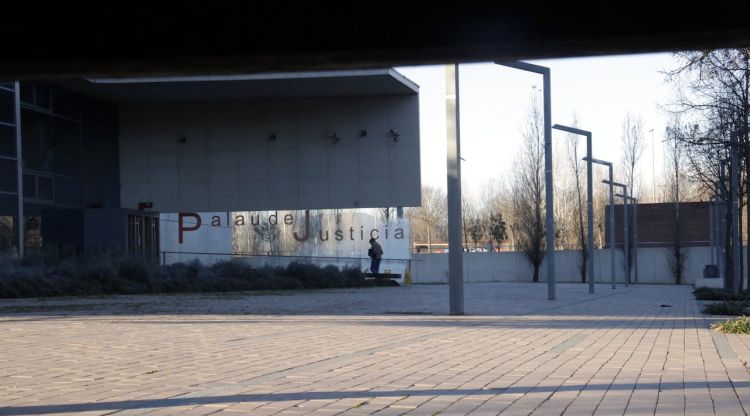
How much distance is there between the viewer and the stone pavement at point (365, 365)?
7145 mm

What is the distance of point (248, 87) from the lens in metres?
41.3

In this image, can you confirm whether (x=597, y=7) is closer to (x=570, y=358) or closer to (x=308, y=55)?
(x=308, y=55)

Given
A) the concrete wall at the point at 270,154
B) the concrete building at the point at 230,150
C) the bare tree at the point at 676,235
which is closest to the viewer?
the concrete building at the point at 230,150

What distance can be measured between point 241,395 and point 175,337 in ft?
17.2

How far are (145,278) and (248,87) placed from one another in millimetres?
14797

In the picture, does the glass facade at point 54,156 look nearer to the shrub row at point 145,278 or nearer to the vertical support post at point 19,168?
the vertical support post at point 19,168

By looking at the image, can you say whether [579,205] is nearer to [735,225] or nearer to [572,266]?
[572,266]

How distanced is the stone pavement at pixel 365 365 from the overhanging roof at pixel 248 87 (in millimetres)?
23329

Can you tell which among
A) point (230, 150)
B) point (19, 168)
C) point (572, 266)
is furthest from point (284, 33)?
point (572, 266)

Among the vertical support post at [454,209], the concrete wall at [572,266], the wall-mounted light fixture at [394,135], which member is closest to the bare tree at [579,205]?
the concrete wall at [572,266]

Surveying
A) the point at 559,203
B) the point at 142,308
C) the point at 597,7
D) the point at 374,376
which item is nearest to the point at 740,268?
the point at 142,308

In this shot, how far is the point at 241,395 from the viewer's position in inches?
296

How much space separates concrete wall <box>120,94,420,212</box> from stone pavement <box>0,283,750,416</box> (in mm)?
26412

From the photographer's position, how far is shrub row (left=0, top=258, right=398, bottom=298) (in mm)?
24234
